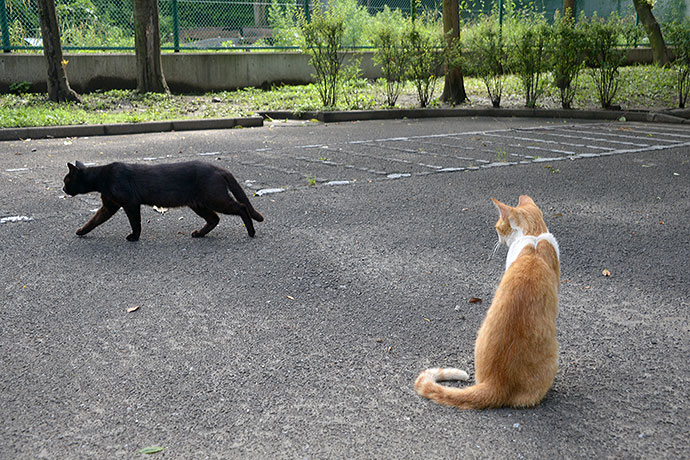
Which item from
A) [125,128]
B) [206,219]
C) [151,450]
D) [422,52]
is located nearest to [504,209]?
[151,450]

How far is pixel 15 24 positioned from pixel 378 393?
15.2 metres

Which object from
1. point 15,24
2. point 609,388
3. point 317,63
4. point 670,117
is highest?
point 15,24

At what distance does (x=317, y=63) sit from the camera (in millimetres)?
13156

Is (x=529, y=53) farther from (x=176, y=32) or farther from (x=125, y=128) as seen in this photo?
(x=176, y=32)

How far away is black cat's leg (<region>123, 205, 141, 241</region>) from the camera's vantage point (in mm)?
4953

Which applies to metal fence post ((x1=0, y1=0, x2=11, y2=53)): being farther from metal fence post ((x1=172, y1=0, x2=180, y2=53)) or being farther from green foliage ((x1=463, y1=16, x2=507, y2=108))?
green foliage ((x1=463, y1=16, x2=507, y2=108))

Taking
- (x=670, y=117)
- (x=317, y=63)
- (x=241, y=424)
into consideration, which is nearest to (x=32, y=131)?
(x=317, y=63)

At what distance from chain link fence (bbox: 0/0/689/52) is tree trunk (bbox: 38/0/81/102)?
2311mm

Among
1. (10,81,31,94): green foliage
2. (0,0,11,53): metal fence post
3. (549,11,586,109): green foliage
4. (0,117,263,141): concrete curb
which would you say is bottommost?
(0,117,263,141): concrete curb

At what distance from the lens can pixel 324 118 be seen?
1270 centimetres

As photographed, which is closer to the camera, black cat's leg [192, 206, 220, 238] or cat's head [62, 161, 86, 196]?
cat's head [62, 161, 86, 196]

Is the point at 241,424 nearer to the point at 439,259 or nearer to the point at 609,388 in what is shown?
the point at 609,388

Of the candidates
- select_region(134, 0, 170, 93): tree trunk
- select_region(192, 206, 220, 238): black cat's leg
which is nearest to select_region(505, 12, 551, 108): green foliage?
select_region(134, 0, 170, 93): tree trunk

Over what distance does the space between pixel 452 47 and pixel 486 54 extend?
0.81m
